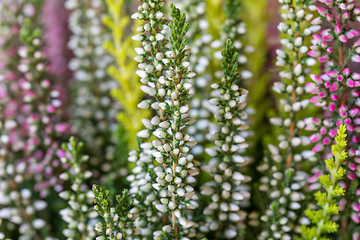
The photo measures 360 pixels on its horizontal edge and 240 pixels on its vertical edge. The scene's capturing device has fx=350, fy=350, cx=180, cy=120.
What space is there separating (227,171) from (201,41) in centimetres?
36

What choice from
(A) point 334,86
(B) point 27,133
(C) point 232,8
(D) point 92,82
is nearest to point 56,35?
(D) point 92,82

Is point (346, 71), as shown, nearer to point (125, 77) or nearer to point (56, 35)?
point (125, 77)

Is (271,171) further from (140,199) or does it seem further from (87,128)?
(87,128)

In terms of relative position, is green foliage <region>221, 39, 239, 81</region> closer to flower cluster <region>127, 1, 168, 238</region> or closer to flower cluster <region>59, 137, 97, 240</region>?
flower cluster <region>127, 1, 168, 238</region>

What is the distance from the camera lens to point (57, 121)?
853 mm

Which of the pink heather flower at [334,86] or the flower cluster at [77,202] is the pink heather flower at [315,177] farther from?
the flower cluster at [77,202]

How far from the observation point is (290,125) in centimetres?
65

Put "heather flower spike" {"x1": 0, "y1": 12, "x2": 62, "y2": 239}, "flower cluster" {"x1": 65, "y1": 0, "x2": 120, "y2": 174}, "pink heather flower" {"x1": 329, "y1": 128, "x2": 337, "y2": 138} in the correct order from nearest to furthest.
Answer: "pink heather flower" {"x1": 329, "y1": 128, "x2": 337, "y2": 138}, "heather flower spike" {"x1": 0, "y1": 12, "x2": 62, "y2": 239}, "flower cluster" {"x1": 65, "y1": 0, "x2": 120, "y2": 174}

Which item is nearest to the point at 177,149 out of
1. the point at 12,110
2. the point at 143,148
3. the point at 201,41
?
the point at 143,148

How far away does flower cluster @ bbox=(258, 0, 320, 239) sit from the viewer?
58 centimetres

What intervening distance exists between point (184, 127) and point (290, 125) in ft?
0.68

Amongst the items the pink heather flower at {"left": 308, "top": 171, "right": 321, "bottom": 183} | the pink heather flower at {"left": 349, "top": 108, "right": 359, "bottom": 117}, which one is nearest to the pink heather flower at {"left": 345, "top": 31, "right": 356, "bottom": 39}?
the pink heather flower at {"left": 349, "top": 108, "right": 359, "bottom": 117}

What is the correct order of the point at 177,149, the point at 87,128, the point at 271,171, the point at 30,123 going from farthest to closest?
1. the point at 87,128
2. the point at 30,123
3. the point at 271,171
4. the point at 177,149

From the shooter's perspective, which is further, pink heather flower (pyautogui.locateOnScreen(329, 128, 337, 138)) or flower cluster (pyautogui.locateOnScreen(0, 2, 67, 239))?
flower cluster (pyautogui.locateOnScreen(0, 2, 67, 239))
